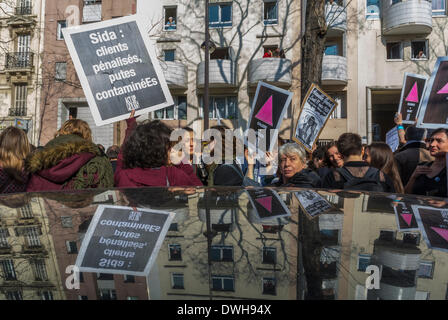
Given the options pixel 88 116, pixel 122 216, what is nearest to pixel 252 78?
pixel 88 116

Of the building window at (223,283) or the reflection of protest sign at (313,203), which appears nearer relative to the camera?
the building window at (223,283)

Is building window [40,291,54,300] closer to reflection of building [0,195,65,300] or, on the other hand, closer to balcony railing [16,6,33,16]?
reflection of building [0,195,65,300]

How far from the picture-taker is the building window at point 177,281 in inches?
31.0

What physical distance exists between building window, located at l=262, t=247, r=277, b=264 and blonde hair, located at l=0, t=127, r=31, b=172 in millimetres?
2701

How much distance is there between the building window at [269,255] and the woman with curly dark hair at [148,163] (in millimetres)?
1708

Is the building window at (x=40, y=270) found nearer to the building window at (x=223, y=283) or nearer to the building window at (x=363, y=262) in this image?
the building window at (x=223, y=283)

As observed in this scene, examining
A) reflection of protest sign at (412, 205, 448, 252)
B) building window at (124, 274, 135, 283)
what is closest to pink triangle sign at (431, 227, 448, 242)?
reflection of protest sign at (412, 205, 448, 252)

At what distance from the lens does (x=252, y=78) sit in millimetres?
18375

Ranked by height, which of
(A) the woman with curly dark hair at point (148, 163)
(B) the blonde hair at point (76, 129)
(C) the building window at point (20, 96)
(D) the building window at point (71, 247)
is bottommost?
(D) the building window at point (71, 247)

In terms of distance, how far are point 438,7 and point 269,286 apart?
2194 cm

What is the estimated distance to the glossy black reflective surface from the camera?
2.55 feet

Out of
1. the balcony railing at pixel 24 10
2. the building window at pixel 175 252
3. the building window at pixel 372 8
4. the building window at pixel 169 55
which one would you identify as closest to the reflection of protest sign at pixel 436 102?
the building window at pixel 175 252

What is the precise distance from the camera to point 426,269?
92 cm

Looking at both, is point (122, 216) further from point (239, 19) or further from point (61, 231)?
point (239, 19)
